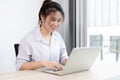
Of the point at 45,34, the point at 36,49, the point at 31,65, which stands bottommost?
the point at 31,65

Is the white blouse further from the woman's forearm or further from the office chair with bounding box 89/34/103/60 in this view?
the office chair with bounding box 89/34/103/60

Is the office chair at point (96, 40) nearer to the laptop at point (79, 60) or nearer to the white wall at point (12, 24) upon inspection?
the white wall at point (12, 24)

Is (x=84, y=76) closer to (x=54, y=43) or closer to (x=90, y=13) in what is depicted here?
(x=54, y=43)

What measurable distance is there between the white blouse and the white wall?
3.65 ft

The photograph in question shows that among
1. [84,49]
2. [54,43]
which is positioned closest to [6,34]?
[54,43]

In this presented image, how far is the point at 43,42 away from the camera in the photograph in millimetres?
1712

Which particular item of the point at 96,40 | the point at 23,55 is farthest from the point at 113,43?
the point at 23,55

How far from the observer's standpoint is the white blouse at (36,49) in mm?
1636

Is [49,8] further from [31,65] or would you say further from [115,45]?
[115,45]

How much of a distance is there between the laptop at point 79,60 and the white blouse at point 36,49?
0.20 metres

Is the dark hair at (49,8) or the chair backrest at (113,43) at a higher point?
the dark hair at (49,8)

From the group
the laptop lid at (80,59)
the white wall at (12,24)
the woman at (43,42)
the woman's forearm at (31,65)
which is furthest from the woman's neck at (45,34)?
the white wall at (12,24)

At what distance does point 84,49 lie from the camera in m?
1.32

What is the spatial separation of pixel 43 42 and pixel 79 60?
1.48ft
